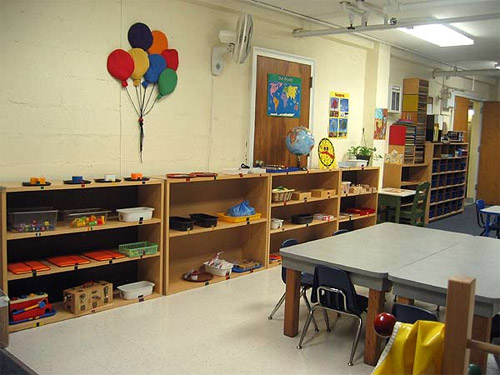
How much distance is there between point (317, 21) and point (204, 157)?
265cm

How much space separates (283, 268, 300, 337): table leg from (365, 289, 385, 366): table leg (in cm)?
62

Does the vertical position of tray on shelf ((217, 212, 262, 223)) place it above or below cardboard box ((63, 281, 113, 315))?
above

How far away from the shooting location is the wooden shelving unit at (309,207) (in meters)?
6.63

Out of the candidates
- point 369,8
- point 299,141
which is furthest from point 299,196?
point 369,8

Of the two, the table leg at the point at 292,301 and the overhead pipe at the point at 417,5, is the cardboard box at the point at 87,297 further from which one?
the overhead pipe at the point at 417,5

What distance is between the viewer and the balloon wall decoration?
471 cm

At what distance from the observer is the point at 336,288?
3.58 metres

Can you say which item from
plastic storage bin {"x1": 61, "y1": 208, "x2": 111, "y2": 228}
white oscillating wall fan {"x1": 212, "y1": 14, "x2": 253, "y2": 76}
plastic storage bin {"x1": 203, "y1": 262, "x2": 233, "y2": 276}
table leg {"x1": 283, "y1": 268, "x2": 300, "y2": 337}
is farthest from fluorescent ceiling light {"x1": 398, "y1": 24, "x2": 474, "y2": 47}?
plastic storage bin {"x1": 61, "y1": 208, "x2": 111, "y2": 228}

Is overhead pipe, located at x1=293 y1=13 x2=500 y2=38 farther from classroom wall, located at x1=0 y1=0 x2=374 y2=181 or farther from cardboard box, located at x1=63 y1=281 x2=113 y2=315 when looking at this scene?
cardboard box, located at x1=63 y1=281 x2=113 y2=315

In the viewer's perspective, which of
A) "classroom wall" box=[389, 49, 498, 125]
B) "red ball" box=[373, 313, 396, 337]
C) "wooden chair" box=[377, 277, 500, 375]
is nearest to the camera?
"wooden chair" box=[377, 277, 500, 375]

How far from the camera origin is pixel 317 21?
22.2ft

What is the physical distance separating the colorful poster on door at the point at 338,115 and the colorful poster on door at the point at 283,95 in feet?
2.80

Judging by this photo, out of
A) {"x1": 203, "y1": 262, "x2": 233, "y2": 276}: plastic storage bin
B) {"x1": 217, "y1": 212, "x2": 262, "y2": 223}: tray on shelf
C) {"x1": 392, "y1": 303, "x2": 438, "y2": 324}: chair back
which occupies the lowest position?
{"x1": 203, "y1": 262, "x2": 233, "y2": 276}: plastic storage bin

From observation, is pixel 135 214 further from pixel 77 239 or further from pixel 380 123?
pixel 380 123
